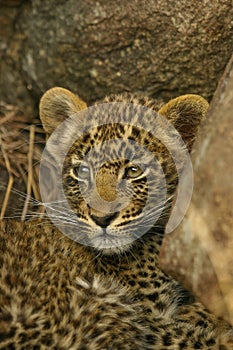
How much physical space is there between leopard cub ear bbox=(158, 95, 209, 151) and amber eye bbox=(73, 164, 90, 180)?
709mm

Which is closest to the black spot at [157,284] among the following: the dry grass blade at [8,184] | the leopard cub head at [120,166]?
the leopard cub head at [120,166]

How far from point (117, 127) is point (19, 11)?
2.16 meters

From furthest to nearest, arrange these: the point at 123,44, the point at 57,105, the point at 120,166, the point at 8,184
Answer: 1. the point at 8,184
2. the point at 123,44
3. the point at 57,105
4. the point at 120,166

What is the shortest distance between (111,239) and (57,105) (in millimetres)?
1337

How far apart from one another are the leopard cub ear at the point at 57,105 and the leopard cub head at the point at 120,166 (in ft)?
0.06

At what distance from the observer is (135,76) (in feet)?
22.2

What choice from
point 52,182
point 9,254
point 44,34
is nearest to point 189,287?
point 9,254

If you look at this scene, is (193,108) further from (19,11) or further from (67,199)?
(19,11)

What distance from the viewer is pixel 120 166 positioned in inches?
219

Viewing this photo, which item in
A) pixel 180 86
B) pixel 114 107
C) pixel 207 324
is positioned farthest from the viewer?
pixel 180 86

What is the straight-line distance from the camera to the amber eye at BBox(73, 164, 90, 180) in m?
5.72

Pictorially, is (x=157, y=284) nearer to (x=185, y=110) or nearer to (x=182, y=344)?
(x=182, y=344)

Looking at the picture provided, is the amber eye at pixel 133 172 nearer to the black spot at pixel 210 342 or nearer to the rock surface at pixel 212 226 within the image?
the rock surface at pixel 212 226

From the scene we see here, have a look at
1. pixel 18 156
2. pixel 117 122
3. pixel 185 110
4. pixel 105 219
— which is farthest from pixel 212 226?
pixel 18 156
